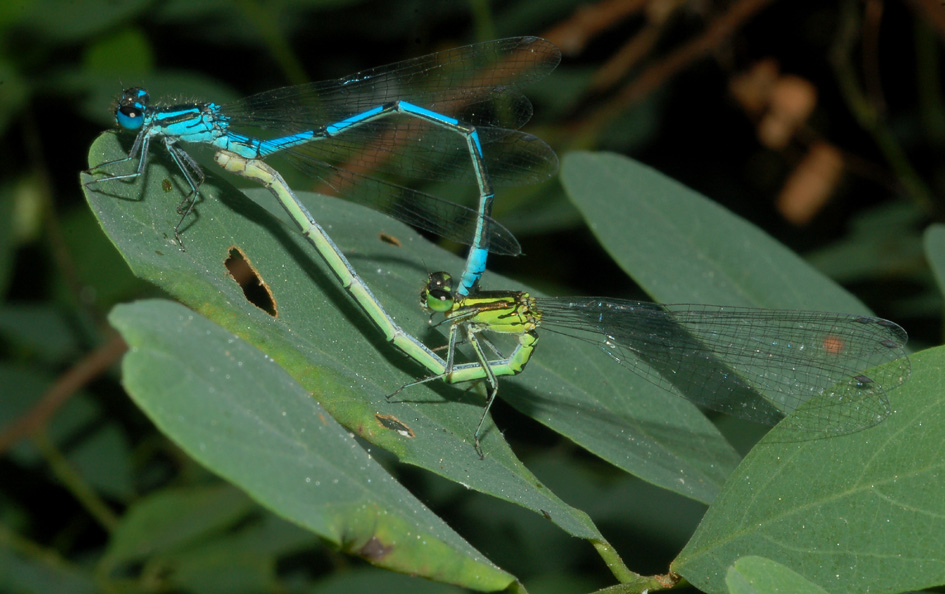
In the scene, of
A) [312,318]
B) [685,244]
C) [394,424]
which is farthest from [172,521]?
[685,244]

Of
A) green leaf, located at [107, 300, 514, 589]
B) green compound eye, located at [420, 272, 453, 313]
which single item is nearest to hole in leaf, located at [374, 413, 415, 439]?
green leaf, located at [107, 300, 514, 589]

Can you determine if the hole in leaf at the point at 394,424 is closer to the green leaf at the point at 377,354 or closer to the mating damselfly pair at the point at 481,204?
the green leaf at the point at 377,354

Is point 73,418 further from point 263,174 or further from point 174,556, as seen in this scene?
point 263,174

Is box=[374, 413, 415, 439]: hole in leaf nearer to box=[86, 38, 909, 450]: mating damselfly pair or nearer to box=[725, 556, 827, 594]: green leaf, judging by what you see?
box=[86, 38, 909, 450]: mating damselfly pair

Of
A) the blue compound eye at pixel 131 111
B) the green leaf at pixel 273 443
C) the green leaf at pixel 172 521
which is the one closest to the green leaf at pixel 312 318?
the green leaf at pixel 273 443

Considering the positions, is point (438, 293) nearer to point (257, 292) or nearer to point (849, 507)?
point (257, 292)

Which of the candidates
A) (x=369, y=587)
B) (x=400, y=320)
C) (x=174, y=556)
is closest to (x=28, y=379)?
(x=174, y=556)
